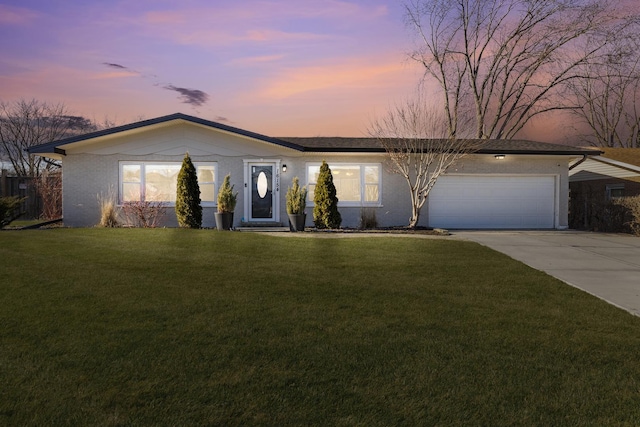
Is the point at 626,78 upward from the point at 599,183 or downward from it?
upward

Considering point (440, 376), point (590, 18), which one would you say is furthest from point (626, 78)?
point (440, 376)

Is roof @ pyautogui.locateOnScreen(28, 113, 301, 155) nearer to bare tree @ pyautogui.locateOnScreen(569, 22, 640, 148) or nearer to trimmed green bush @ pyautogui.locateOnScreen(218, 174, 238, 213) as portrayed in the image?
trimmed green bush @ pyautogui.locateOnScreen(218, 174, 238, 213)

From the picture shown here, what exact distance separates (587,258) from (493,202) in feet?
24.4

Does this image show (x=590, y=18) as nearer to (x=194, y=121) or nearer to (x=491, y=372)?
(x=194, y=121)

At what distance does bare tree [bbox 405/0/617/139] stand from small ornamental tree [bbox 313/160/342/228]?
18672 millimetres

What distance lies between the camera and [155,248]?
382 inches

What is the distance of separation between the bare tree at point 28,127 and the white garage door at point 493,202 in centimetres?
2805

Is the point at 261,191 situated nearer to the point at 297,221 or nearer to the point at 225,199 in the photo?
the point at 225,199

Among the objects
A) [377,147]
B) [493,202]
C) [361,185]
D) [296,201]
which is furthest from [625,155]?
[296,201]

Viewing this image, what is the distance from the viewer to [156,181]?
15.9 metres

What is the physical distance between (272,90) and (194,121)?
17.5ft

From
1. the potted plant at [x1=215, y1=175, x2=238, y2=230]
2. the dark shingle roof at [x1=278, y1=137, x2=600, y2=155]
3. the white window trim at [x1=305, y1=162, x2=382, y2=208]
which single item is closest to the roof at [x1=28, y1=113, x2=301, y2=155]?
the dark shingle roof at [x1=278, y1=137, x2=600, y2=155]

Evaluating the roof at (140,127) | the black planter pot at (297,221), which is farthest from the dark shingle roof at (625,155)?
the black planter pot at (297,221)

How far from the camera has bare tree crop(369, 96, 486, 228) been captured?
49.8 feet
